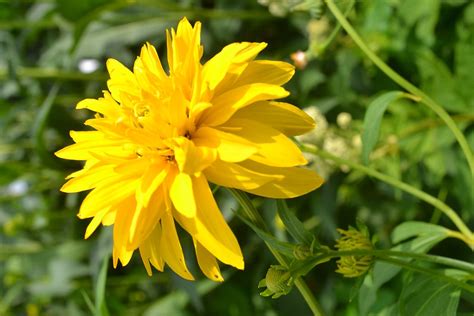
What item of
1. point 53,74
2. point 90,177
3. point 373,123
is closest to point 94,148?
point 90,177

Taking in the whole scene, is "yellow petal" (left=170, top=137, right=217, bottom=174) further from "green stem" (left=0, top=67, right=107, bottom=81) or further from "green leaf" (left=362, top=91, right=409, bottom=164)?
"green stem" (left=0, top=67, right=107, bottom=81)

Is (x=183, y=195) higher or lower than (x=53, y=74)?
higher

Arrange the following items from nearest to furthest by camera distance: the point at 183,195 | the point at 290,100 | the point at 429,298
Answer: the point at 183,195 < the point at 429,298 < the point at 290,100

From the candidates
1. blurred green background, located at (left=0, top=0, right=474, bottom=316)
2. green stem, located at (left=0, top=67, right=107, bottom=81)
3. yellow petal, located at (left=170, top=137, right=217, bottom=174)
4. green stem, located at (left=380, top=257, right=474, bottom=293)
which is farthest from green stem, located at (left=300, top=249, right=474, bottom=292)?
green stem, located at (left=0, top=67, right=107, bottom=81)

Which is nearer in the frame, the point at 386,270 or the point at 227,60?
the point at 227,60

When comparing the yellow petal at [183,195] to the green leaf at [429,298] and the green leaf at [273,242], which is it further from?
the green leaf at [429,298]

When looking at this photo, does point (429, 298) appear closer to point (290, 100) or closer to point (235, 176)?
point (235, 176)

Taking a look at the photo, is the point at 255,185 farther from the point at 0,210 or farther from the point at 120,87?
the point at 0,210
